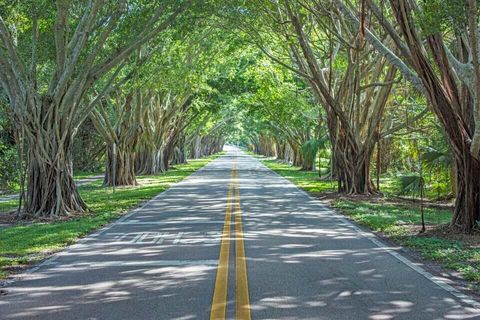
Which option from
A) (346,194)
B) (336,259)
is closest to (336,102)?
(346,194)

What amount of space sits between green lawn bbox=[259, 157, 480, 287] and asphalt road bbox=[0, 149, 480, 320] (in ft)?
1.84

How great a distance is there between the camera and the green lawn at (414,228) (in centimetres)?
868

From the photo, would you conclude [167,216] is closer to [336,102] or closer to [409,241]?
[409,241]

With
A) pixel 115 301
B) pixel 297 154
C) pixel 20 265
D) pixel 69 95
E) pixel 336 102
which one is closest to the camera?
pixel 115 301

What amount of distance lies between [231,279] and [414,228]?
643 cm

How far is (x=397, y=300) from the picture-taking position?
6.44 m

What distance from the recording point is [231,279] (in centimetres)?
Answer: 738

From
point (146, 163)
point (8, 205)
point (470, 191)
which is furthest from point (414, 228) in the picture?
point (146, 163)

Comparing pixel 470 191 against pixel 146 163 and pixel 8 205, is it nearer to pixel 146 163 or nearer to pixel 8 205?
pixel 8 205

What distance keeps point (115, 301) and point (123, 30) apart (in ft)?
39.7

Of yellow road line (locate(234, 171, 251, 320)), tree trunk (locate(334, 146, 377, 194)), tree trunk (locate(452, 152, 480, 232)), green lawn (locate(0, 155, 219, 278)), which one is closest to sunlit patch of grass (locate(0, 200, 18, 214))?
green lawn (locate(0, 155, 219, 278))

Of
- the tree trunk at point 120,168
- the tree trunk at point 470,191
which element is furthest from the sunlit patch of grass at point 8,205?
the tree trunk at point 470,191

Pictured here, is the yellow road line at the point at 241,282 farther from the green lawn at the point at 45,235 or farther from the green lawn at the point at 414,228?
the green lawn at the point at 45,235

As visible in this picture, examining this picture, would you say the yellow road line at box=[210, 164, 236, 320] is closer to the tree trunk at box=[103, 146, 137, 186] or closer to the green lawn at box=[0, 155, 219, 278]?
the green lawn at box=[0, 155, 219, 278]
